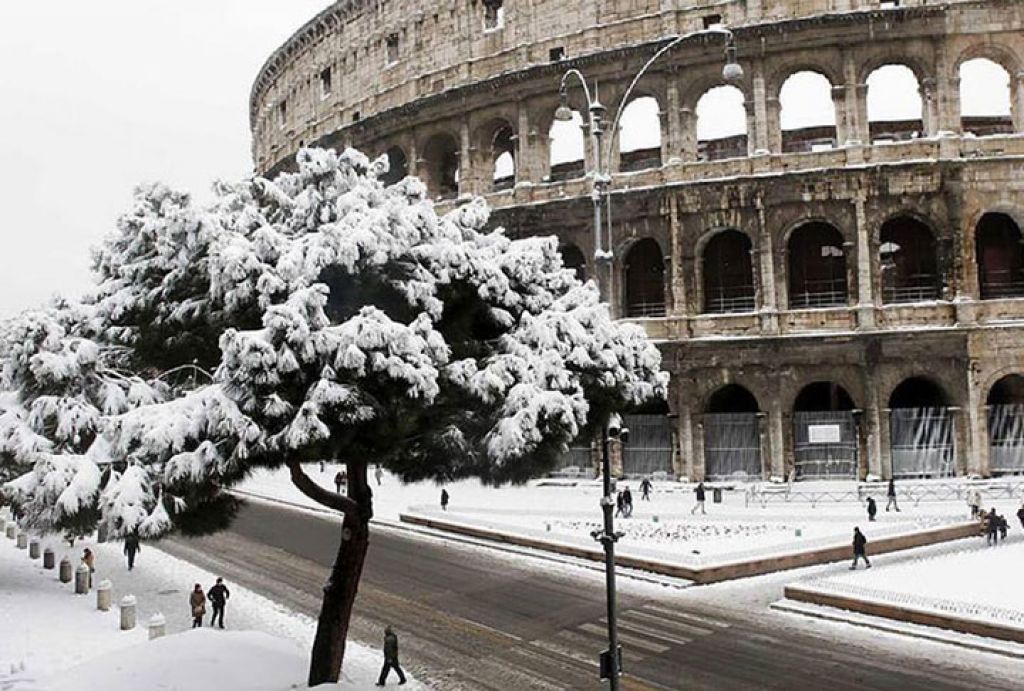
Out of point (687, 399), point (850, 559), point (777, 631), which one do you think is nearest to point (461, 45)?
point (687, 399)

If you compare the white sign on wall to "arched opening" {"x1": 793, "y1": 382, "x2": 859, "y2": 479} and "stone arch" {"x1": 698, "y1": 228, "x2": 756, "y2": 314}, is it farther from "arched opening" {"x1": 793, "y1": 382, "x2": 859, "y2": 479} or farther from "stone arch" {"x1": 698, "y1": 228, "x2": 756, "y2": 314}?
"stone arch" {"x1": 698, "y1": 228, "x2": 756, "y2": 314}

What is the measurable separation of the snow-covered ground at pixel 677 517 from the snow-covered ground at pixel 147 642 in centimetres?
331

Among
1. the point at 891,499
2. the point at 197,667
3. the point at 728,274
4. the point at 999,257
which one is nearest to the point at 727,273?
the point at 728,274

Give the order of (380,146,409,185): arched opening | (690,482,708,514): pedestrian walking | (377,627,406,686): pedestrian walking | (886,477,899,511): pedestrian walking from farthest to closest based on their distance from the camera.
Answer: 1. (380,146,409,185): arched opening
2. (690,482,708,514): pedestrian walking
3. (886,477,899,511): pedestrian walking
4. (377,627,406,686): pedestrian walking

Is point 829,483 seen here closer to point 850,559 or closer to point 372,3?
point 850,559

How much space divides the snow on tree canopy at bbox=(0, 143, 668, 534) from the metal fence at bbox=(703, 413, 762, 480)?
17406mm

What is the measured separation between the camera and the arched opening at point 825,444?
29.2 metres

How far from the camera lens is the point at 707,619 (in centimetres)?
1652

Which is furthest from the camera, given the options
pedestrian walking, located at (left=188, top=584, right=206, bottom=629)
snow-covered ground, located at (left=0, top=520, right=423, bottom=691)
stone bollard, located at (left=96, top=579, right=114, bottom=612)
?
stone bollard, located at (left=96, top=579, right=114, bottom=612)

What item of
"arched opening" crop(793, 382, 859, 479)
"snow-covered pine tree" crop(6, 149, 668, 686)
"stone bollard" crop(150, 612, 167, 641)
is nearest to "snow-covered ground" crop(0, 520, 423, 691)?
"stone bollard" crop(150, 612, 167, 641)

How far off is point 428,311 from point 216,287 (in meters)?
2.40

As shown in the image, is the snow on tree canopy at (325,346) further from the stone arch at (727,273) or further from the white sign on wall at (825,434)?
the stone arch at (727,273)

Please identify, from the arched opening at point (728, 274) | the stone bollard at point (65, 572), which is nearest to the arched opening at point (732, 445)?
the arched opening at point (728, 274)

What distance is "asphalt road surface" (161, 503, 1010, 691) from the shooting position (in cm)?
1338
